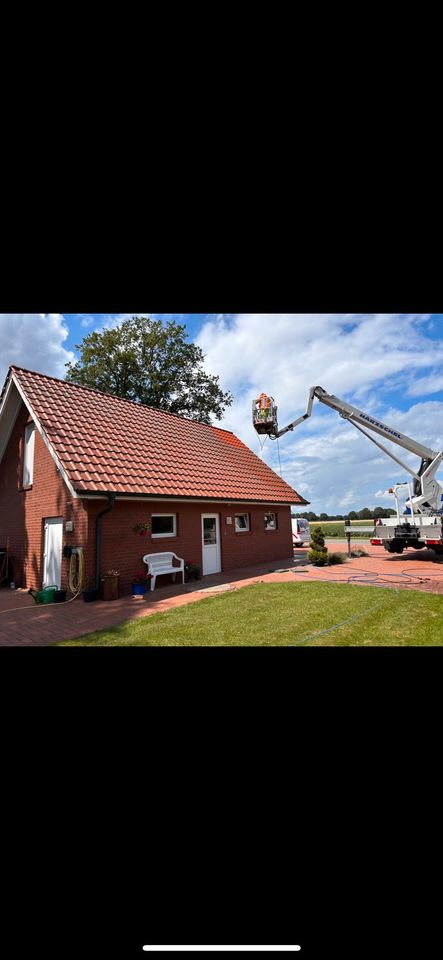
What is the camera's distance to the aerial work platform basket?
13.1 metres

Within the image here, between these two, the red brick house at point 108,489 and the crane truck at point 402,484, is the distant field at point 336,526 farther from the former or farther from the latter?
the red brick house at point 108,489

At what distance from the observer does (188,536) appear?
11.1m

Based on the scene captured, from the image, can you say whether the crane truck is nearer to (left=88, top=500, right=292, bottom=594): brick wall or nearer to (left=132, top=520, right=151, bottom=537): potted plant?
(left=88, top=500, right=292, bottom=594): brick wall

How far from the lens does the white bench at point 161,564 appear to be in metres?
9.47

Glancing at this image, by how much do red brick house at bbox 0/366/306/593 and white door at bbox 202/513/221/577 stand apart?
3 cm

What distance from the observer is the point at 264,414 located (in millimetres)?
13125

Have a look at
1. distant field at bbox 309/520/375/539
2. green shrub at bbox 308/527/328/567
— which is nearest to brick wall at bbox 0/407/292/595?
green shrub at bbox 308/527/328/567

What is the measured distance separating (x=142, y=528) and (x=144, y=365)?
60.6 feet

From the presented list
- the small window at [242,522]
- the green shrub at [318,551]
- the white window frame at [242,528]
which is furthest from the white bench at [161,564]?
the green shrub at [318,551]

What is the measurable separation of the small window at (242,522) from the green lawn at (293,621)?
17.3 feet

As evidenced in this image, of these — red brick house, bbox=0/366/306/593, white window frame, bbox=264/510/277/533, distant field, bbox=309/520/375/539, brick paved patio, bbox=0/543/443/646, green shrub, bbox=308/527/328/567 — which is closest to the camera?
brick paved patio, bbox=0/543/443/646
